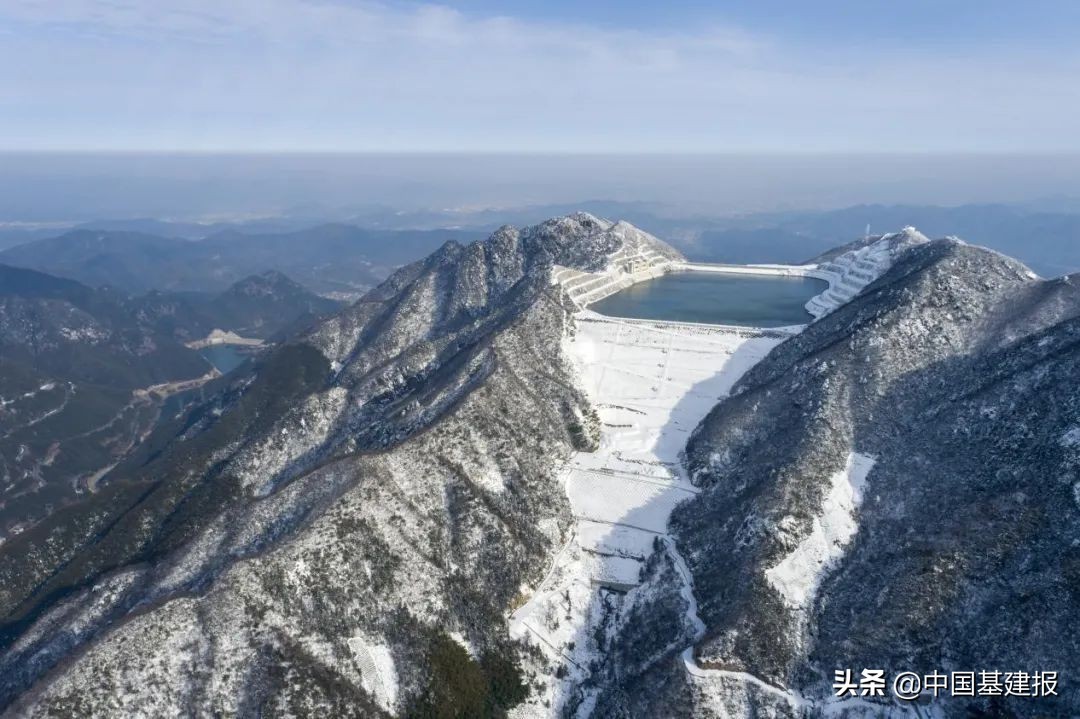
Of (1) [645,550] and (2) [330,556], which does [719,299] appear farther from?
(2) [330,556]

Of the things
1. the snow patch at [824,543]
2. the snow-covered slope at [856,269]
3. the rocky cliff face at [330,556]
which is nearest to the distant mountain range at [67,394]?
the rocky cliff face at [330,556]

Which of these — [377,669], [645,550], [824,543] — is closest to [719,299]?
[645,550]

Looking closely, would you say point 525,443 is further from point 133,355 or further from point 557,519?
point 133,355

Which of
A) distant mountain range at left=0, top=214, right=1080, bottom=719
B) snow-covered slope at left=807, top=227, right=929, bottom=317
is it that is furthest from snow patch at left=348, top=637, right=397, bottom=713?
snow-covered slope at left=807, top=227, right=929, bottom=317

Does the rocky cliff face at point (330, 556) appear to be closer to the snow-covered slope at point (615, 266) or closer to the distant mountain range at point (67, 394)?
the snow-covered slope at point (615, 266)

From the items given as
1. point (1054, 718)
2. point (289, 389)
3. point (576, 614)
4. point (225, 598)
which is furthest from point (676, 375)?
point (289, 389)

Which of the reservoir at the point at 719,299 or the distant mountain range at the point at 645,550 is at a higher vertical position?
the reservoir at the point at 719,299
